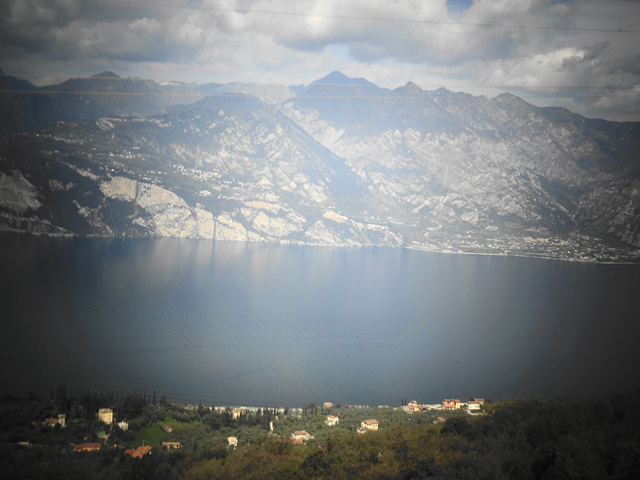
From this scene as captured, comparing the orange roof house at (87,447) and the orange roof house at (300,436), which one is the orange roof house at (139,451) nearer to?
the orange roof house at (87,447)

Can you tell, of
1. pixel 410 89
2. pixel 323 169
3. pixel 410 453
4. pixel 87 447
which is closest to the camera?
pixel 410 453

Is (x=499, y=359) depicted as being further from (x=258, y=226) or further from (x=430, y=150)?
(x=430, y=150)

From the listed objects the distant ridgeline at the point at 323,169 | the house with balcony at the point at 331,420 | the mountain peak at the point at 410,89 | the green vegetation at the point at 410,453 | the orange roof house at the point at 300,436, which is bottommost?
the house with balcony at the point at 331,420

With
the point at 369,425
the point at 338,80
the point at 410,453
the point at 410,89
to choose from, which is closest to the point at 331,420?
the point at 369,425

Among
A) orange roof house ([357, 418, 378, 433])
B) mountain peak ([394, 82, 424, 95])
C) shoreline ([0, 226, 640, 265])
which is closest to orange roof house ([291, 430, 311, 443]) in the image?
orange roof house ([357, 418, 378, 433])

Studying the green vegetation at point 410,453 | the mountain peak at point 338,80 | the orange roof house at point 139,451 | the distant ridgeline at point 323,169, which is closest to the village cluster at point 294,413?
the orange roof house at point 139,451

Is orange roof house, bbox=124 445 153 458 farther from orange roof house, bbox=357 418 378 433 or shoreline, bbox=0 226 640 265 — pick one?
shoreline, bbox=0 226 640 265

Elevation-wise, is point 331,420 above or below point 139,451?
below

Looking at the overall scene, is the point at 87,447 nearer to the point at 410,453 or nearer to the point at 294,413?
the point at 294,413
